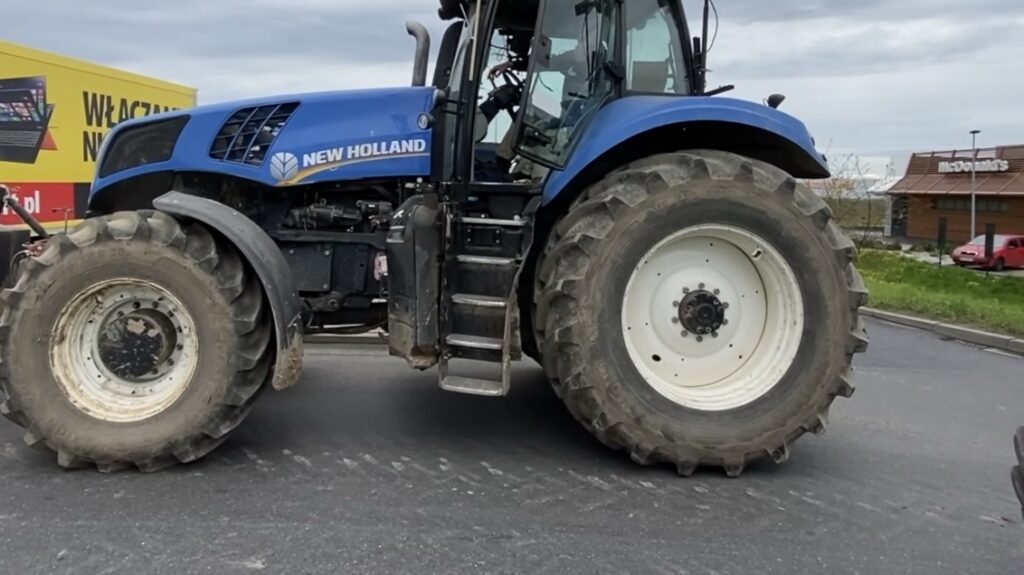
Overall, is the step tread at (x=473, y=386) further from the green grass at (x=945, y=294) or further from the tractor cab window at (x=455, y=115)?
the green grass at (x=945, y=294)

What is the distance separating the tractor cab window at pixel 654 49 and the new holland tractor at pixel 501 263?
0.01 meters

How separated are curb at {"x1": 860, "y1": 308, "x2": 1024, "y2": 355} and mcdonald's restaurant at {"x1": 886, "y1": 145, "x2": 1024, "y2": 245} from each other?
3109 cm

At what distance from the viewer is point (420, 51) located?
505cm

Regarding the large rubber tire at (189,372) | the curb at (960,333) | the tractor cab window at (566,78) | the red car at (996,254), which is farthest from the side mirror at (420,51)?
the red car at (996,254)

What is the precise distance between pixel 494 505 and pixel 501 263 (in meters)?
1.23

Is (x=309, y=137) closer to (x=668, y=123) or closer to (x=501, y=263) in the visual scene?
(x=501, y=263)

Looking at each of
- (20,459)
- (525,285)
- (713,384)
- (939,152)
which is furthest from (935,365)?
(939,152)

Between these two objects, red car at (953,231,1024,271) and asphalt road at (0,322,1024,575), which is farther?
red car at (953,231,1024,271)

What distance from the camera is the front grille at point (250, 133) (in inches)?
181

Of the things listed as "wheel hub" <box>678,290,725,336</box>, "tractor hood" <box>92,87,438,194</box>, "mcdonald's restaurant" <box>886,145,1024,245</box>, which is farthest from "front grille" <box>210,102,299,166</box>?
"mcdonald's restaurant" <box>886,145,1024,245</box>

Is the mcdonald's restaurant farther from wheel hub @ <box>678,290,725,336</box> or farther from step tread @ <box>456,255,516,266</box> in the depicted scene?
step tread @ <box>456,255,516,266</box>

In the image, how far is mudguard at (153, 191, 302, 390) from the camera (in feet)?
13.2

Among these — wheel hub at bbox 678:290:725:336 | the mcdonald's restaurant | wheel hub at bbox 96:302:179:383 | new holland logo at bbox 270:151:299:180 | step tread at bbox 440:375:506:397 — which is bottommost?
step tread at bbox 440:375:506:397

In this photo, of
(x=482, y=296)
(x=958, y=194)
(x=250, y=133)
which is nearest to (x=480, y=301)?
(x=482, y=296)
